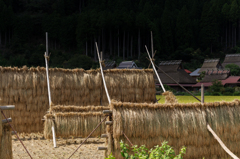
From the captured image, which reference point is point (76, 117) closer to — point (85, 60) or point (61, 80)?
point (61, 80)

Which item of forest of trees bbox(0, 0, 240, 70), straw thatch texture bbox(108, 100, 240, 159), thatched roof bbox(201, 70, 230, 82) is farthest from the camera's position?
forest of trees bbox(0, 0, 240, 70)

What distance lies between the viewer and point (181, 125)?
538cm

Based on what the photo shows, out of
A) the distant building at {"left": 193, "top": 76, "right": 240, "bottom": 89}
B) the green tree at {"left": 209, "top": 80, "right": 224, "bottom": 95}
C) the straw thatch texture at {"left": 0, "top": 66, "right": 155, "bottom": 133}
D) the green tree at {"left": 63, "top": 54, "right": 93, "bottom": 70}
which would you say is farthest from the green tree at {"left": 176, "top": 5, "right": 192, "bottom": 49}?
the straw thatch texture at {"left": 0, "top": 66, "right": 155, "bottom": 133}

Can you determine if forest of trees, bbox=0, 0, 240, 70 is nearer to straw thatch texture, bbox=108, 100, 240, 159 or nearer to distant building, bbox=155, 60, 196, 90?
distant building, bbox=155, 60, 196, 90

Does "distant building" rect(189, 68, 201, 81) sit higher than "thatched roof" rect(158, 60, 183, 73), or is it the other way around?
"thatched roof" rect(158, 60, 183, 73)

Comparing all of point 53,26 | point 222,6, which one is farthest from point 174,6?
point 53,26

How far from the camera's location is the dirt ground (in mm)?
6555

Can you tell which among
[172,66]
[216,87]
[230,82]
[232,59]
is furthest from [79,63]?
[232,59]

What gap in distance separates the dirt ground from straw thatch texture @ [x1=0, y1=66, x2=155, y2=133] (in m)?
0.81

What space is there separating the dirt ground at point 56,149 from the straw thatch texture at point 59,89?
0.81 m

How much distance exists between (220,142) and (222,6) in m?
56.8

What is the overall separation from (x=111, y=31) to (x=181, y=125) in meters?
41.8

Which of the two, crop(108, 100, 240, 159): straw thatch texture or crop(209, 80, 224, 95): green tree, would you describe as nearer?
crop(108, 100, 240, 159): straw thatch texture

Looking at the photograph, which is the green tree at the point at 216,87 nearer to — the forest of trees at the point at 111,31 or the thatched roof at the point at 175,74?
the thatched roof at the point at 175,74
